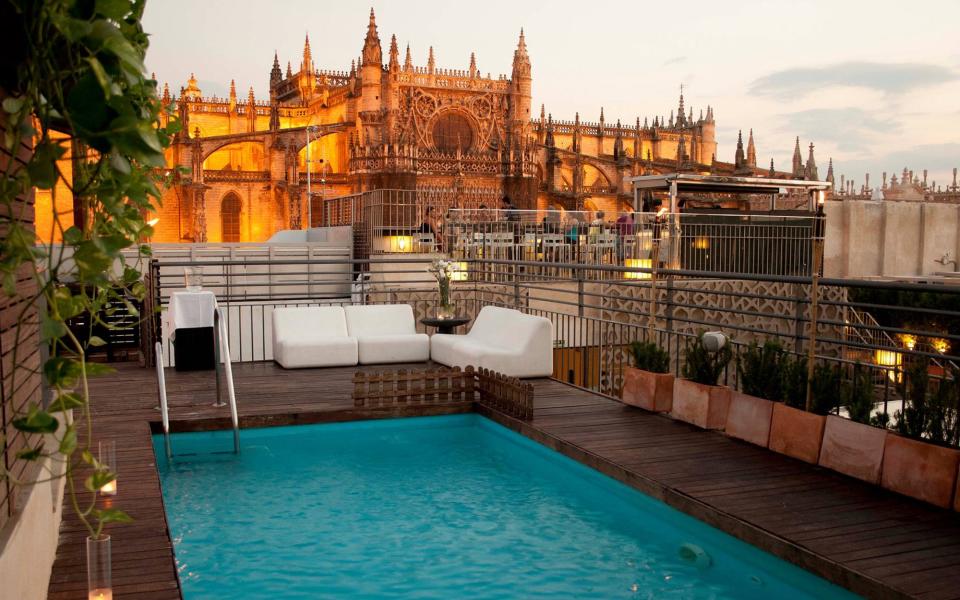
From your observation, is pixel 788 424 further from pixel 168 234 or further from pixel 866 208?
pixel 168 234

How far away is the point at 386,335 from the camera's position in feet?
36.8

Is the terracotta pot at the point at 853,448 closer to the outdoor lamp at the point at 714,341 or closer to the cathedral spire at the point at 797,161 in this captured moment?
the outdoor lamp at the point at 714,341

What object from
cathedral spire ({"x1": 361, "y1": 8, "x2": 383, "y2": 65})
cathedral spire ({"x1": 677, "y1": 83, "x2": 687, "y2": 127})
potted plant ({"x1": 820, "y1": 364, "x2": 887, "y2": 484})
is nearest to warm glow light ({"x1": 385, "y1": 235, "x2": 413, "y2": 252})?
potted plant ({"x1": 820, "y1": 364, "x2": 887, "y2": 484})

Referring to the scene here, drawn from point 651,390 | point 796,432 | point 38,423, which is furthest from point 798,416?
point 38,423

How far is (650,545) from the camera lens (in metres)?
5.41

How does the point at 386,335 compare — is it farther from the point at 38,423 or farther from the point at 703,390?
the point at 38,423

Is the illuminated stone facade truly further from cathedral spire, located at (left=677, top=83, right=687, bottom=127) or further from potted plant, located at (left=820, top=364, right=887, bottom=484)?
potted plant, located at (left=820, top=364, right=887, bottom=484)

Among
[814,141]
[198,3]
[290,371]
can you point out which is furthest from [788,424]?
[814,141]

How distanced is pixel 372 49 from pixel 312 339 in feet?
134

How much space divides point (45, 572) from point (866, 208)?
30.1 meters

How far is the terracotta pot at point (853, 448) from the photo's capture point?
18.3ft

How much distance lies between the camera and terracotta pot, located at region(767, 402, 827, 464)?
611cm

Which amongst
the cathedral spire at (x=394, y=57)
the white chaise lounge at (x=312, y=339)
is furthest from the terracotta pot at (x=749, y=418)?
the cathedral spire at (x=394, y=57)

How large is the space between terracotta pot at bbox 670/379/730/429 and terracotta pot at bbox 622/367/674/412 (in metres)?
0.35
